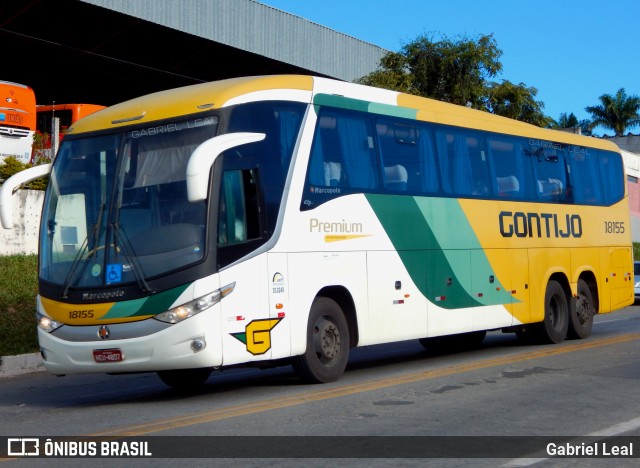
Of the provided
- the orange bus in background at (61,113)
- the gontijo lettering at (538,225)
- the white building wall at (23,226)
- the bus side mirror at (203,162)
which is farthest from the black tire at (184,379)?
the orange bus in background at (61,113)

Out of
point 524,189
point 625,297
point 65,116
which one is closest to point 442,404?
point 524,189

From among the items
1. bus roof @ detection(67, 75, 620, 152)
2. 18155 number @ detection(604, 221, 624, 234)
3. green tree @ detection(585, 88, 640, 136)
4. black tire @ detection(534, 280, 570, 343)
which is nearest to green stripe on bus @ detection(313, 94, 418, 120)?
bus roof @ detection(67, 75, 620, 152)

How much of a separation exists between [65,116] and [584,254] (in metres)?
19.5

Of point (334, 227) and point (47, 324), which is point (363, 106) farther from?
point (47, 324)

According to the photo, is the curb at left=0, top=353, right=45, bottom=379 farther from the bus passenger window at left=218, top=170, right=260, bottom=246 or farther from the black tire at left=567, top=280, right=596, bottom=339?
the black tire at left=567, top=280, right=596, bottom=339

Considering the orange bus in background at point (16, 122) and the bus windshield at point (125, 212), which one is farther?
the orange bus in background at point (16, 122)

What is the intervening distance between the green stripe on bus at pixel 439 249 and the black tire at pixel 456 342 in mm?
1798

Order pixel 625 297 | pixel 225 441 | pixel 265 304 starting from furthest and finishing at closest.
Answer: pixel 625 297, pixel 265 304, pixel 225 441

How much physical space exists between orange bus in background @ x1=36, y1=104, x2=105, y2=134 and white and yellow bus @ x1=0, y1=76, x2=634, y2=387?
1923 centimetres

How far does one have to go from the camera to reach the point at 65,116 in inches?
1261

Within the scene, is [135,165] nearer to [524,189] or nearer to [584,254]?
[524,189]

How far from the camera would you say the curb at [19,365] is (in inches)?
608

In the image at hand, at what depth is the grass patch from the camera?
16.8m

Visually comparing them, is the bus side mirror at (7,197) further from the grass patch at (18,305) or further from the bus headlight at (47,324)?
the grass patch at (18,305)
